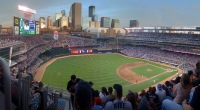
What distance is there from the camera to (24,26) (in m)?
45.9

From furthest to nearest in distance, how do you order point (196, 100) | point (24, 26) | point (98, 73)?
point (24, 26) → point (98, 73) → point (196, 100)

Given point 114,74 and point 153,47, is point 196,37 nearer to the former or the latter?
point 153,47

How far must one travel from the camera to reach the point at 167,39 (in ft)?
248

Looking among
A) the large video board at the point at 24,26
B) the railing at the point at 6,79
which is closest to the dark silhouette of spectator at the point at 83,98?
the railing at the point at 6,79

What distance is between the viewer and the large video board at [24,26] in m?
43.0

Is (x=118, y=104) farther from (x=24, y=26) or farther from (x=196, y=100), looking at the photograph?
(x=24, y=26)

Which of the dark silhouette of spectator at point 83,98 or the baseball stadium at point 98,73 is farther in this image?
the baseball stadium at point 98,73

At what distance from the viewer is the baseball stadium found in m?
4.53

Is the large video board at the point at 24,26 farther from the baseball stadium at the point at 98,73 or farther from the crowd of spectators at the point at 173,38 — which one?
the crowd of spectators at the point at 173,38

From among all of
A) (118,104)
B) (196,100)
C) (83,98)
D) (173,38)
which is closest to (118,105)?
(118,104)

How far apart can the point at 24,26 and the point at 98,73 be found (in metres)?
19.6

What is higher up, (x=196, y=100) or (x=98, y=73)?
(x=196, y=100)

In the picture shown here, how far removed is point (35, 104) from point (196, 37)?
72.0 meters

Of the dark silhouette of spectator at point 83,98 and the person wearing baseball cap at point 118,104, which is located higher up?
the dark silhouette of spectator at point 83,98
